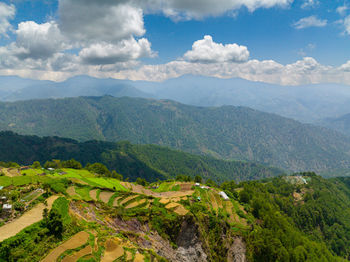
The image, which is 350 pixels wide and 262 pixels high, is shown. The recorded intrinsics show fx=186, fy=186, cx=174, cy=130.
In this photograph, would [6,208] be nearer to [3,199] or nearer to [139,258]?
[3,199]

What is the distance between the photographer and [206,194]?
73438 millimetres

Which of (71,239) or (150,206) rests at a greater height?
(71,239)

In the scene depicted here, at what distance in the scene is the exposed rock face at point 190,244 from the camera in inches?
1759

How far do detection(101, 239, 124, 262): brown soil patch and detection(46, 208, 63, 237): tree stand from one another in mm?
7842

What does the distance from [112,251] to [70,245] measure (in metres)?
6.31

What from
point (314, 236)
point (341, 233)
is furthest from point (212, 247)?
point (341, 233)

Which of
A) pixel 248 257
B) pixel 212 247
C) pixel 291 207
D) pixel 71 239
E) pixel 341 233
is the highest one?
pixel 71 239

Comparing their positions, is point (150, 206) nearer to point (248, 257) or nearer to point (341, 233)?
point (248, 257)

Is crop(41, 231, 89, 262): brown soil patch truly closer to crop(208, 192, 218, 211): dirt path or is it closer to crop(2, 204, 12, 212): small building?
crop(2, 204, 12, 212): small building

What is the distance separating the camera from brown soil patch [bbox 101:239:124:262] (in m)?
28.4

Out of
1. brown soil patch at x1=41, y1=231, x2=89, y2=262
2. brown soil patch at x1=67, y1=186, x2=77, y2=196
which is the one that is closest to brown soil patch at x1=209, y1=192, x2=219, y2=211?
brown soil patch at x1=67, y1=186, x2=77, y2=196

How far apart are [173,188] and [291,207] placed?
81.1 m

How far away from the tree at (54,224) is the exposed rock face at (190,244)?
26.8 metres

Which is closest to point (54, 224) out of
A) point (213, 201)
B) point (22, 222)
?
point (22, 222)
